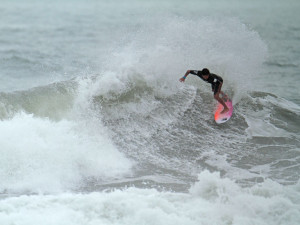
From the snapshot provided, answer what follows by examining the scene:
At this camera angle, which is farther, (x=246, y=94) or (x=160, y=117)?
(x=246, y=94)

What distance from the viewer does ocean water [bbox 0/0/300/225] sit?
22.7ft

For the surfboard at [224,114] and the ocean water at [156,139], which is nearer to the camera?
the ocean water at [156,139]

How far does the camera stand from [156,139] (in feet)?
34.6

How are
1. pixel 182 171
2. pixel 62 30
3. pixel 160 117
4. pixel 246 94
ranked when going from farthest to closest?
pixel 62 30 < pixel 246 94 < pixel 160 117 < pixel 182 171

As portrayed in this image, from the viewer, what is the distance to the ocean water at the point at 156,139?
6.93 metres

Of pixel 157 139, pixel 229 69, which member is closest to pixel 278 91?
pixel 229 69

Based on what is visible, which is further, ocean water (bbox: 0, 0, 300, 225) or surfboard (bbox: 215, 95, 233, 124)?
surfboard (bbox: 215, 95, 233, 124)

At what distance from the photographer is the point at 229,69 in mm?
14227

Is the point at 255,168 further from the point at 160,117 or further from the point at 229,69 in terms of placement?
the point at 229,69

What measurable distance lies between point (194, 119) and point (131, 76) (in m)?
2.38

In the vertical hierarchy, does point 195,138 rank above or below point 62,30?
below

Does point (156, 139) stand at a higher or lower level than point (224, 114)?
lower

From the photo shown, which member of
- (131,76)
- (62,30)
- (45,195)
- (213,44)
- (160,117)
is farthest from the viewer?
(62,30)

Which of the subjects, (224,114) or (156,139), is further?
(224,114)
